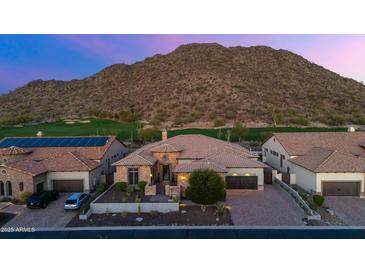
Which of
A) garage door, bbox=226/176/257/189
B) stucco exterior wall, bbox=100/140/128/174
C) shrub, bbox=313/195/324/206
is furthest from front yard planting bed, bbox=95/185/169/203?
shrub, bbox=313/195/324/206

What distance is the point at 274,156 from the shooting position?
34.3m

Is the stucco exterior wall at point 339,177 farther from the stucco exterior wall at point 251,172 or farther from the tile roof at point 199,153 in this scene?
the tile roof at point 199,153

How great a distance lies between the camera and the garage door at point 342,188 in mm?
23625

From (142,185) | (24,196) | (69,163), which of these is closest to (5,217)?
(24,196)

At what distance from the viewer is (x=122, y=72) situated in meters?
129

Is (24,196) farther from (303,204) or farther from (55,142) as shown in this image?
(303,204)

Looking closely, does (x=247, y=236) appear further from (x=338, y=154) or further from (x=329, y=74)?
(x=329, y=74)

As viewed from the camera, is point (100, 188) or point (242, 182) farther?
point (242, 182)

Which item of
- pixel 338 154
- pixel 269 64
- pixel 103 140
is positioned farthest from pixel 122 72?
pixel 338 154

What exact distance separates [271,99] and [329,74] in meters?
40.1

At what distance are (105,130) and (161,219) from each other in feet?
156

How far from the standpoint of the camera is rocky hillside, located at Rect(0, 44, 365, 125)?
85.5 metres

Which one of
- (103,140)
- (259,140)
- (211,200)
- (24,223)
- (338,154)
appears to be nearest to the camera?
(24,223)

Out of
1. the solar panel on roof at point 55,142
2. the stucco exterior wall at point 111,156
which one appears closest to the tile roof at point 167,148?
the stucco exterior wall at point 111,156
